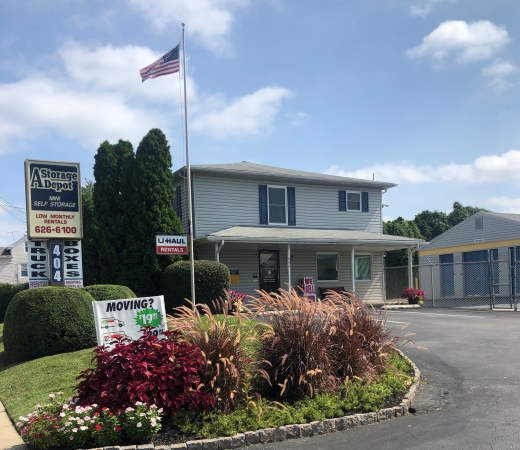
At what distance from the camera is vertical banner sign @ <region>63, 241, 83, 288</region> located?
12.1 metres

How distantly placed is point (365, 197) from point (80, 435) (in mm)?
20287

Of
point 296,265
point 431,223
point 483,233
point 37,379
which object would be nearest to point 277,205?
point 296,265

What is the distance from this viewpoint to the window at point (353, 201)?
23895 millimetres

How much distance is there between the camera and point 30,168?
11.9 m

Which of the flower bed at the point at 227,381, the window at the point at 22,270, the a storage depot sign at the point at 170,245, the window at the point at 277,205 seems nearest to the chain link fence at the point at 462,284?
the window at the point at 277,205

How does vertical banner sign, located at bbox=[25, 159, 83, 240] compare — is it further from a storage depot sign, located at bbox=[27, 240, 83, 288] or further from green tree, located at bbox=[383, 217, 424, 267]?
green tree, located at bbox=[383, 217, 424, 267]

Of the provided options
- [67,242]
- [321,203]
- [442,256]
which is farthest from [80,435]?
[442,256]

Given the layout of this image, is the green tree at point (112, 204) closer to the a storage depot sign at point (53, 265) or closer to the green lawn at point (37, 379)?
the a storage depot sign at point (53, 265)

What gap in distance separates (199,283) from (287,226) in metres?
7.72

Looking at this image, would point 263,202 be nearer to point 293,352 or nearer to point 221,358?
point 293,352

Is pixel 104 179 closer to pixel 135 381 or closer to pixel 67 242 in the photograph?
pixel 67 242

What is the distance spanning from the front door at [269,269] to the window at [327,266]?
2.19m

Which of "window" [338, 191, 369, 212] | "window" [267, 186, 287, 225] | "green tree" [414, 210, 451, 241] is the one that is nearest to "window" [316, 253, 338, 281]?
"window" [338, 191, 369, 212]

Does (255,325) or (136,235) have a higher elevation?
(136,235)
